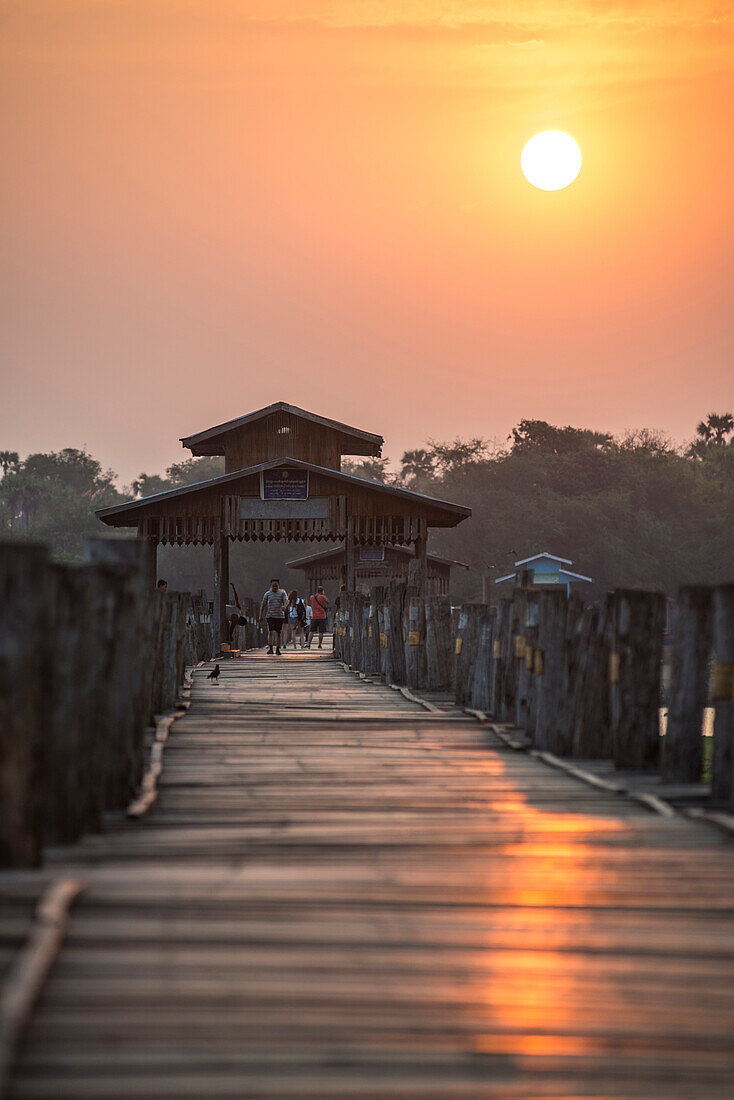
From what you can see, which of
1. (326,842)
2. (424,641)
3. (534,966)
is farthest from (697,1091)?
(424,641)

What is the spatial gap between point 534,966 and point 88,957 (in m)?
1.45

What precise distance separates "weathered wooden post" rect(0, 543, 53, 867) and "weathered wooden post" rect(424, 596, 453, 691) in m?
10.3

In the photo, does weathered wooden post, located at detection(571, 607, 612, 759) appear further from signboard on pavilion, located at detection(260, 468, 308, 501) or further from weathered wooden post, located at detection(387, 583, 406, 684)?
signboard on pavilion, located at detection(260, 468, 308, 501)

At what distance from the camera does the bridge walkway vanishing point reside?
319cm

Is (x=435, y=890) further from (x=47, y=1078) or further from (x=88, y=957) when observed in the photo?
(x=47, y=1078)

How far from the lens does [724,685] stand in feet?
21.2

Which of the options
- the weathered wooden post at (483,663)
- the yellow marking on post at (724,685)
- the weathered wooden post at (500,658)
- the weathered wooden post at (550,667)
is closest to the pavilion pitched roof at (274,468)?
the weathered wooden post at (483,663)

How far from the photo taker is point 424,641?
15.3m

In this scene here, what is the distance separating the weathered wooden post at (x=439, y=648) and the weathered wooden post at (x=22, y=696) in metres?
10.3

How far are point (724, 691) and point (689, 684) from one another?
0.82m

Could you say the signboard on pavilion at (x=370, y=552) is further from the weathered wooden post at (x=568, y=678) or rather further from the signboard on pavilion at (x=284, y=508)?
the weathered wooden post at (x=568, y=678)

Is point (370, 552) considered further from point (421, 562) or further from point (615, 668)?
point (615, 668)

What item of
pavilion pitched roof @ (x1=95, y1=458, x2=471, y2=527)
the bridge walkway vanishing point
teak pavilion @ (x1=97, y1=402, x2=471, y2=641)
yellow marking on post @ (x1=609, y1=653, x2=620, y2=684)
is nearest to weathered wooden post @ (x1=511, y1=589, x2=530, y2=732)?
yellow marking on post @ (x1=609, y1=653, x2=620, y2=684)

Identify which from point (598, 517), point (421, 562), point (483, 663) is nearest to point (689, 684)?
point (483, 663)
